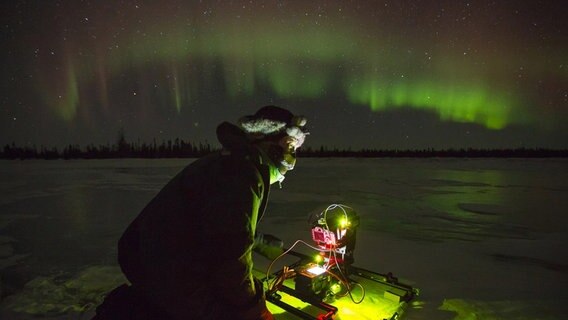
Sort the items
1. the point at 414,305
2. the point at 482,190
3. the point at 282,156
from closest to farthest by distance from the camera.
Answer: the point at 282,156 → the point at 414,305 → the point at 482,190

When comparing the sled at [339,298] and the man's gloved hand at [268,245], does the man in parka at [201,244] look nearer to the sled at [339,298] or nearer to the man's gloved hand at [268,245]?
the man's gloved hand at [268,245]

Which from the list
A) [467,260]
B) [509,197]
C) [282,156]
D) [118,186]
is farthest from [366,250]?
[118,186]

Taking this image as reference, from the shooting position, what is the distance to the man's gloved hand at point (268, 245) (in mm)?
2712

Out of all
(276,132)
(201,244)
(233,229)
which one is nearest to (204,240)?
(201,244)

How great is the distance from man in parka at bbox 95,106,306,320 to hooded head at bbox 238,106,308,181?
0.16 metres

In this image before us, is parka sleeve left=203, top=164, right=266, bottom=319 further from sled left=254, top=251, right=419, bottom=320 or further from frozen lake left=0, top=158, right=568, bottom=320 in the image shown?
frozen lake left=0, top=158, right=568, bottom=320

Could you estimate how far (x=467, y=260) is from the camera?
16.8 feet

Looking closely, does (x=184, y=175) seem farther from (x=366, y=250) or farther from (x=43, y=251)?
(x=43, y=251)

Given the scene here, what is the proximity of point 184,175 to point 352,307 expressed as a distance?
2.26 metres

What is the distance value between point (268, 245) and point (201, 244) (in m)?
0.98

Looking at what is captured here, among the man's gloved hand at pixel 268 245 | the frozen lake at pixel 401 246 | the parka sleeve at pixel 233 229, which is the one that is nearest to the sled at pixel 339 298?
the frozen lake at pixel 401 246

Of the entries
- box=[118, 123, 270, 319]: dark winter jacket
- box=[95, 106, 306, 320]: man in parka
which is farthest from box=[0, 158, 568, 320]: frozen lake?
box=[118, 123, 270, 319]: dark winter jacket

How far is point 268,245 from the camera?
2750mm

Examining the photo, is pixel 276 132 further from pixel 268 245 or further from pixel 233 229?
pixel 268 245
